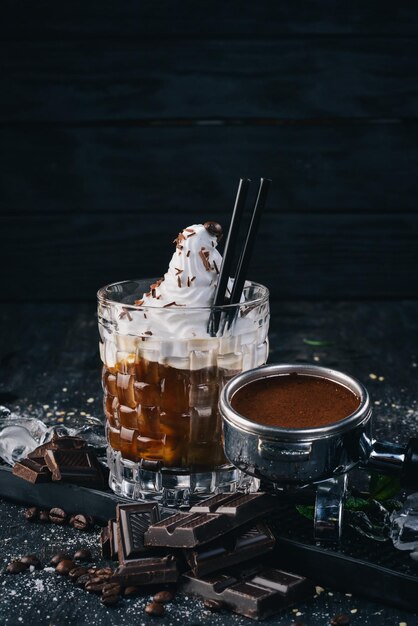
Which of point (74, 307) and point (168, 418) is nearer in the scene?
point (168, 418)

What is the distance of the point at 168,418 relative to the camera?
162 cm

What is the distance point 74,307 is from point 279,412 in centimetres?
214

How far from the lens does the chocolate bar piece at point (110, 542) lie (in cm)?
149

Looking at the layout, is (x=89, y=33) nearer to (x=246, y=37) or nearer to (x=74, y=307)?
(x=246, y=37)

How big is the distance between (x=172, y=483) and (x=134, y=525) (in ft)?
0.68

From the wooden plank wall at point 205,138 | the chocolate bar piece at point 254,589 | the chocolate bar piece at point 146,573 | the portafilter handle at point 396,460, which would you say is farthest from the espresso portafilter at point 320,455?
the wooden plank wall at point 205,138

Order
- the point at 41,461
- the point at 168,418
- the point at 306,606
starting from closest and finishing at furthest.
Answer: the point at 306,606 → the point at 168,418 → the point at 41,461

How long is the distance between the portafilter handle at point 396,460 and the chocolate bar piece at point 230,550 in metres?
0.24

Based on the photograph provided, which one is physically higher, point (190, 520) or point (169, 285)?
point (169, 285)

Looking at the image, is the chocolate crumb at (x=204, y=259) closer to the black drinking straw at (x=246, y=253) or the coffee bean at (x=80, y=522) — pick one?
the black drinking straw at (x=246, y=253)

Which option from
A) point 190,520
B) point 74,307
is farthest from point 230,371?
point 74,307

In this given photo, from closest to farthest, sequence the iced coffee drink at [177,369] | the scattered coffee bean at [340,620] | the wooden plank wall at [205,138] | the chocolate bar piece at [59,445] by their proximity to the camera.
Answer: the scattered coffee bean at [340,620] → the iced coffee drink at [177,369] → the chocolate bar piece at [59,445] → the wooden plank wall at [205,138]

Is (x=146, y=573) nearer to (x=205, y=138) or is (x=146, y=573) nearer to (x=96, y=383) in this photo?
(x=96, y=383)

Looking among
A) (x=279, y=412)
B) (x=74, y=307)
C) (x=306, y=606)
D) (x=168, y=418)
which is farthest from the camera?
(x=74, y=307)
